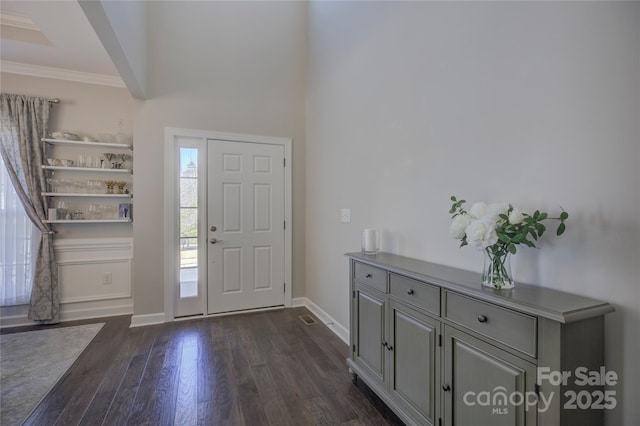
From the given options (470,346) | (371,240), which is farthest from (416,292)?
(371,240)

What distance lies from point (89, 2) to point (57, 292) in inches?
125

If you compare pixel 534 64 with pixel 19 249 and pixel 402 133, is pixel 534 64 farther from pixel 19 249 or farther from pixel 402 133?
pixel 19 249

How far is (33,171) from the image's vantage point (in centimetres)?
326

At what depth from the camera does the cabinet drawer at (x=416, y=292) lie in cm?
149

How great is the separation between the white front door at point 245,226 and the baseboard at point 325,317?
229mm

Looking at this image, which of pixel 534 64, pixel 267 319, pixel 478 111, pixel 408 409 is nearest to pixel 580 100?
pixel 534 64

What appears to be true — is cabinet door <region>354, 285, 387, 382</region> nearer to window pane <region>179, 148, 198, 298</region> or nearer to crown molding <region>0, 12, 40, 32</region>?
window pane <region>179, 148, 198, 298</region>

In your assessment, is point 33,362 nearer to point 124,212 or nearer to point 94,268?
point 94,268

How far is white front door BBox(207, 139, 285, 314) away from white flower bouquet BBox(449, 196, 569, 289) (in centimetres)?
279

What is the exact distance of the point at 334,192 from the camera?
3191mm

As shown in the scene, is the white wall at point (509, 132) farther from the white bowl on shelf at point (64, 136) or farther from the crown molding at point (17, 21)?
the white bowl on shelf at point (64, 136)

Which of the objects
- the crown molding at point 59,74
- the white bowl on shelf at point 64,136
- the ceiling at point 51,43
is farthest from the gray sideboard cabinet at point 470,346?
the crown molding at point 59,74

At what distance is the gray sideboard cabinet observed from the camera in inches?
40.4

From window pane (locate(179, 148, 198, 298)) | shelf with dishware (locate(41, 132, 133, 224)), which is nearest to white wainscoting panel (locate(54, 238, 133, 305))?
shelf with dishware (locate(41, 132, 133, 224))
